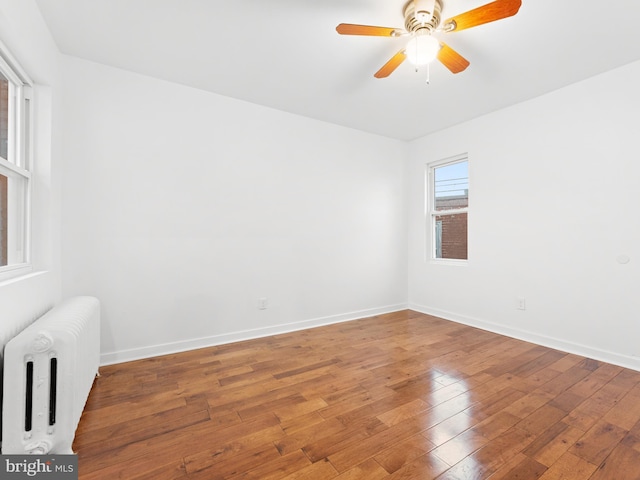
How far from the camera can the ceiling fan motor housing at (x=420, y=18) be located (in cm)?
177

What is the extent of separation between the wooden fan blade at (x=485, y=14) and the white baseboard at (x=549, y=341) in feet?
9.37

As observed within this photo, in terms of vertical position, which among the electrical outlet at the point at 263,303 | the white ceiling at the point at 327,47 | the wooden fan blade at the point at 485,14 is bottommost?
the electrical outlet at the point at 263,303

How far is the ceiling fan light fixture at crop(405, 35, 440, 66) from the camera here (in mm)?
1922

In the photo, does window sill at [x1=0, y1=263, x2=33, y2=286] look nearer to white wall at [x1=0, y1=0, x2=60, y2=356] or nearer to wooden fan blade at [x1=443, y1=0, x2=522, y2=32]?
white wall at [x1=0, y1=0, x2=60, y2=356]

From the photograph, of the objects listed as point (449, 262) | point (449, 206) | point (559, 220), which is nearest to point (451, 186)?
point (449, 206)

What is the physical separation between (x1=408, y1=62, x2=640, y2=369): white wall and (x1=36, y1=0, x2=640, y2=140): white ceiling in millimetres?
305

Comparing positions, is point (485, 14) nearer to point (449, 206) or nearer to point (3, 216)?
point (449, 206)

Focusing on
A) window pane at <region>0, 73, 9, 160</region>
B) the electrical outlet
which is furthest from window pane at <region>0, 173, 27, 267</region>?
the electrical outlet

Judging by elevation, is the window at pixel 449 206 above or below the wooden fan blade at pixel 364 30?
below

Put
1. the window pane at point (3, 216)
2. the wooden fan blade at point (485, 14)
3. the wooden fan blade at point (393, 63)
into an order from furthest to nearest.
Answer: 1. the wooden fan blade at point (393, 63)
2. the window pane at point (3, 216)
3. the wooden fan blade at point (485, 14)

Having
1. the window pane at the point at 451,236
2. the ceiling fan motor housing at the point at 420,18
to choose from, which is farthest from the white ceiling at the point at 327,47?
the window pane at the point at 451,236

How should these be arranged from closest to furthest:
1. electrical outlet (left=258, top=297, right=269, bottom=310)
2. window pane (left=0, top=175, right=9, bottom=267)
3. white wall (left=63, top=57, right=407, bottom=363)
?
window pane (left=0, top=175, right=9, bottom=267), white wall (left=63, top=57, right=407, bottom=363), electrical outlet (left=258, top=297, right=269, bottom=310)

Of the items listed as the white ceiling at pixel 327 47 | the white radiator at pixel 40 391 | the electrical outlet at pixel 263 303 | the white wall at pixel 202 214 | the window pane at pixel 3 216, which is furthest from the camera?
the electrical outlet at pixel 263 303

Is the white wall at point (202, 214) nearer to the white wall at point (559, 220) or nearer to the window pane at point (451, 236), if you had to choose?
the window pane at point (451, 236)
